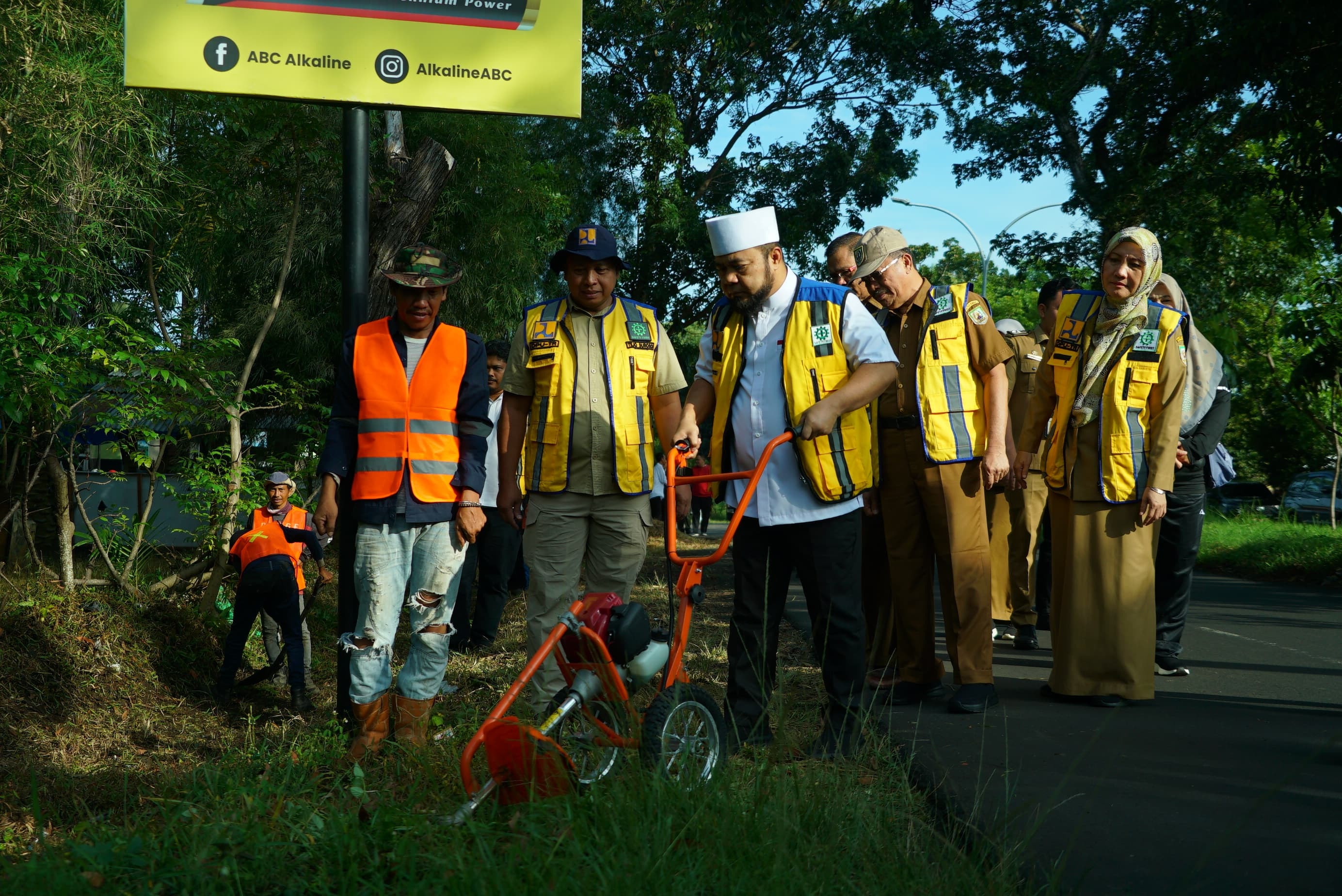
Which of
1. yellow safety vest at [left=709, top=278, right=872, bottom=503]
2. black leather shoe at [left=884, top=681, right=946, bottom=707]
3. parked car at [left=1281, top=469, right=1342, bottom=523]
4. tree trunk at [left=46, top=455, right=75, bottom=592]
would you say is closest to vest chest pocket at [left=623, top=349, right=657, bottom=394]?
yellow safety vest at [left=709, top=278, right=872, bottom=503]

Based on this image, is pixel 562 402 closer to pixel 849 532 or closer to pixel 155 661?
pixel 849 532

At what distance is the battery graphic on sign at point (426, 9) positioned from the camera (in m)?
5.38

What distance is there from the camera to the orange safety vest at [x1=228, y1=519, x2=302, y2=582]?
7469 mm

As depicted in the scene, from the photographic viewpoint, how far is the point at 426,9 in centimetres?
554

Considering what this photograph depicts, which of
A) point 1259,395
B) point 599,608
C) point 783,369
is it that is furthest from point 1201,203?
point 599,608

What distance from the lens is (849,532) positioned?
480cm

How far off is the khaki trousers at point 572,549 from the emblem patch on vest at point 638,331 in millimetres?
675

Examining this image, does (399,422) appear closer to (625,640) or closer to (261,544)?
(625,640)

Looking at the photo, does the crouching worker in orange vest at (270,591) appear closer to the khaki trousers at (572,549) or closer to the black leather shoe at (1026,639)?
the khaki trousers at (572,549)

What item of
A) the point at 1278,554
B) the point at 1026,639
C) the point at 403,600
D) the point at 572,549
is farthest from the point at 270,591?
the point at 1278,554

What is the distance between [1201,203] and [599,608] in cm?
1691

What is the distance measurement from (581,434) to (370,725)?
1.44 meters

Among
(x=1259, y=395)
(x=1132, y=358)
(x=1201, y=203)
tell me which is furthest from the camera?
(x=1259, y=395)

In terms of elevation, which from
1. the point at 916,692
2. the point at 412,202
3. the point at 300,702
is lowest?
the point at 300,702
